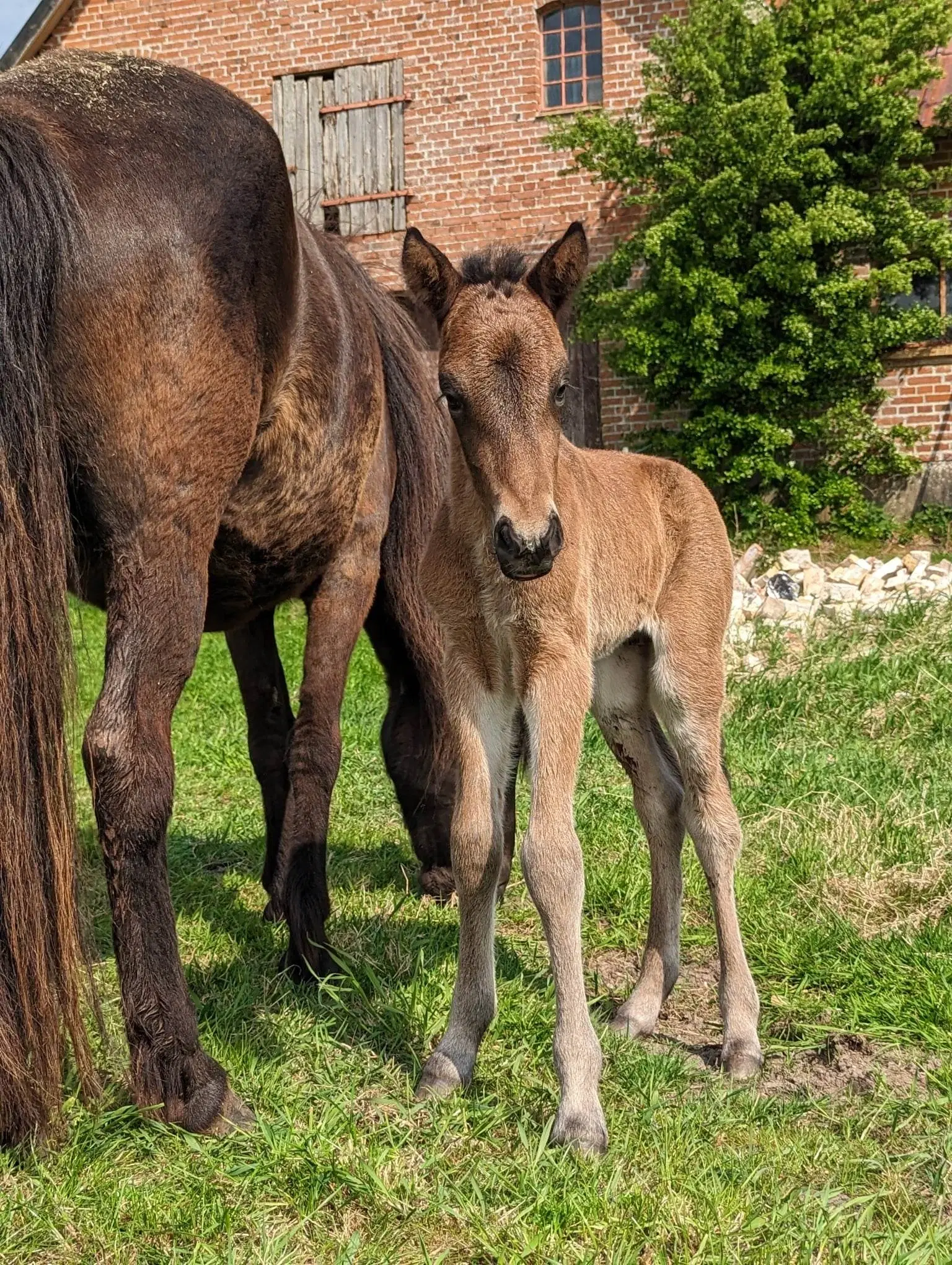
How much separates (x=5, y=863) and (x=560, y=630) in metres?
1.37

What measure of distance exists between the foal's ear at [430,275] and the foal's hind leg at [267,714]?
2.03m

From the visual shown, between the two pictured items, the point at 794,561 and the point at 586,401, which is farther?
the point at 586,401

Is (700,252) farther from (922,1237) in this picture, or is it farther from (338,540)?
(922,1237)

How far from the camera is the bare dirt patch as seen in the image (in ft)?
10.4

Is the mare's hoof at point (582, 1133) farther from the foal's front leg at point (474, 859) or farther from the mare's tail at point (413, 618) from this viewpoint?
the mare's tail at point (413, 618)

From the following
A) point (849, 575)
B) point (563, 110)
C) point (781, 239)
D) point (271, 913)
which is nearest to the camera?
point (271, 913)

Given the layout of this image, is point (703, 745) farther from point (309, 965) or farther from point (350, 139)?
point (350, 139)

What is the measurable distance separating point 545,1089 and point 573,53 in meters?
14.7

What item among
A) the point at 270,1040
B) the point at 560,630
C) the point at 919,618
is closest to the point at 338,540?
the point at 560,630

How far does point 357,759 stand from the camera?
6891 millimetres

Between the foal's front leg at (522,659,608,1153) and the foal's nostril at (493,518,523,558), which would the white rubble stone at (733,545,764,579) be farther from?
the foal's nostril at (493,518,523,558)

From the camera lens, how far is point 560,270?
3.03 meters

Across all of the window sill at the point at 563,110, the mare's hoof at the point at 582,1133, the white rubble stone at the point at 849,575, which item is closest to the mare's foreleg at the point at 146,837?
the mare's hoof at the point at 582,1133

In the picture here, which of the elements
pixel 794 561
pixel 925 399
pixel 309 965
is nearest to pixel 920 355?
pixel 925 399
